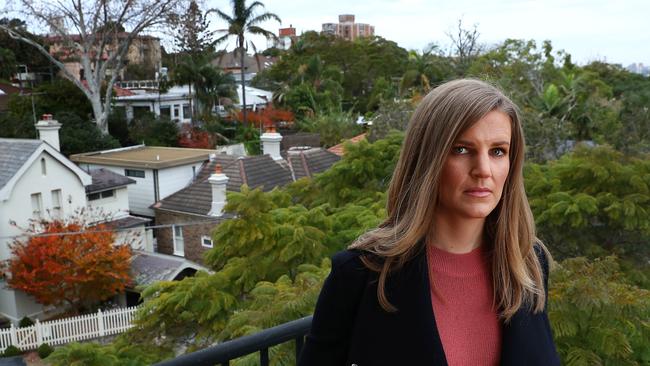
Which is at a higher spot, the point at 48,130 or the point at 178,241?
the point at 48,130

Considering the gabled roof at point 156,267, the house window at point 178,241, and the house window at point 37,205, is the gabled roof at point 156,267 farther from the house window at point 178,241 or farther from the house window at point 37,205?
the house window at point 37,205

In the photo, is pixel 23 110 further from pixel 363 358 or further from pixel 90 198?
pixel 363 358

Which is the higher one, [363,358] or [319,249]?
[363,358]

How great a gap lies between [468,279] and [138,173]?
23288 millimetres

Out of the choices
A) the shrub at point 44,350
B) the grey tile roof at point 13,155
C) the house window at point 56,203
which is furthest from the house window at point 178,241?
the shrub at point 44,350

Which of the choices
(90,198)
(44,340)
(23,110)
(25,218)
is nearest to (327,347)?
(44,340)

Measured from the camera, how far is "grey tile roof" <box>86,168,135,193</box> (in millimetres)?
20566

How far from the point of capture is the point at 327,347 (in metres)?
1.71

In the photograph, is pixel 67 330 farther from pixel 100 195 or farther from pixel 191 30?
pixel 191 30

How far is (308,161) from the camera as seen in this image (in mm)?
20047

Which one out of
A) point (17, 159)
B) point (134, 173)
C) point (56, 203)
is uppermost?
point (17, 159)

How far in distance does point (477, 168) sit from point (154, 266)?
17338 mm

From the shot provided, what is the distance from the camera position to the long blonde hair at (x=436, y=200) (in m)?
1.60

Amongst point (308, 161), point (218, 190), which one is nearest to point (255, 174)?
point (218, 190)
